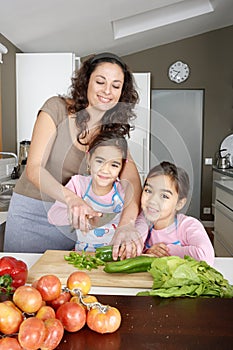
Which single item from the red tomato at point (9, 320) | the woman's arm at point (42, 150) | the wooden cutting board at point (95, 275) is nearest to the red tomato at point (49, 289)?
the red tomato at point (9, 320)

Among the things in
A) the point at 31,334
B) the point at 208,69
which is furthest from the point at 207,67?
the point at 31,334

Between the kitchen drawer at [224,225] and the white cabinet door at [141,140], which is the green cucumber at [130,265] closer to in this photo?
the white cabinet door at [141,140]

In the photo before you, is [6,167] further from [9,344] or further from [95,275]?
[9,344]

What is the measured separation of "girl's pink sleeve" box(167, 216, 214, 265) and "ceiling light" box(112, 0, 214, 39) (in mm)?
3298

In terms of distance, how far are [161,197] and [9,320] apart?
790 millimetres

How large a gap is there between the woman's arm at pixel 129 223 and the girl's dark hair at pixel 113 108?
153 millimetres

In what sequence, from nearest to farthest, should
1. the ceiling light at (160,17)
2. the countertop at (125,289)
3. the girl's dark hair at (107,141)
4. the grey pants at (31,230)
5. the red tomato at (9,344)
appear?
1. the red tomato at (9,344)
2. the countertop at (125,289)
3. the girl's dark hair at (107,141)
4. the grey pants at (31,230)
5. the ceiling light at (160,17)

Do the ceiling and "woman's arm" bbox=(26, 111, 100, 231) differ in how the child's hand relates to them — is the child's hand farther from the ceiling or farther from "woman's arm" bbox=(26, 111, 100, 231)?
the ceiling

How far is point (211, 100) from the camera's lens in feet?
17.9

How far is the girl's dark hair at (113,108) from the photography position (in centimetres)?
120

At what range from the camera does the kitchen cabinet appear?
3230 mm

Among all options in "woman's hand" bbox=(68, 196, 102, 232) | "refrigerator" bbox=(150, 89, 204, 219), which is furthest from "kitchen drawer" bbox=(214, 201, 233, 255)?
"woman's hand" bbox=(68, 196, 102, 232)

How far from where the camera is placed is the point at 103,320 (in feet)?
2.47

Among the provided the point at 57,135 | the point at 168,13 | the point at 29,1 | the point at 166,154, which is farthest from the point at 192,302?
the point at 168,13
